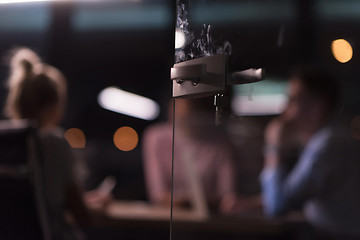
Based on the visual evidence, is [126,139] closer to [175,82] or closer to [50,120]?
[50,120]

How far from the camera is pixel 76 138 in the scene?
5.91 m

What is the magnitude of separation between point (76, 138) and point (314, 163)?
14.8ft

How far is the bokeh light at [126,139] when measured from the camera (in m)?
6.07

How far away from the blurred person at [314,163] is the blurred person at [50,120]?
0.91 meters

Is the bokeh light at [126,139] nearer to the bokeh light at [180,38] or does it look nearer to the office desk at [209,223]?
the office desk at [209,223]

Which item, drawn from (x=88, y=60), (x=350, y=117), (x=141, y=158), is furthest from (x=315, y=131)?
(x=88, y=60)

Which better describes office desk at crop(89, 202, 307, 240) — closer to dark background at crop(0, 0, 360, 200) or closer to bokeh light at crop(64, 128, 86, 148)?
dark background at crop(0, 0, 360, 200)

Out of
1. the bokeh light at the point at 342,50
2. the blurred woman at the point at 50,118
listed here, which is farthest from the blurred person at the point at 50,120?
A: the bokeh light at the point at 342,50

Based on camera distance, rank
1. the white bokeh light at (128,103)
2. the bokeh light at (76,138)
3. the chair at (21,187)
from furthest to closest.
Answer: the bokeh light at (76,138), the white bokeh light at (128,103), the chair at (21,187)

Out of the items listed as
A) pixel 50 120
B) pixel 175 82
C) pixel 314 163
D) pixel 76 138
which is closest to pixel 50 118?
pixel 50 120

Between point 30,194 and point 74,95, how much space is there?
4493 millimetres

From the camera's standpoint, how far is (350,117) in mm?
1303

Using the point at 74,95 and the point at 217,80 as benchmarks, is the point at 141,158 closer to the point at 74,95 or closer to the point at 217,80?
the point at 74,95

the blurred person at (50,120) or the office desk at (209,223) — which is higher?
the blurred person at (50,120)
